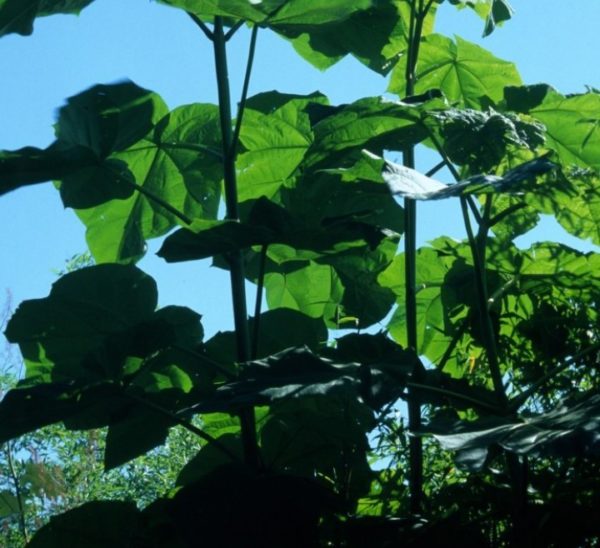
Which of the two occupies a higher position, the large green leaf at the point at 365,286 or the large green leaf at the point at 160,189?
the large green leaf at the point at 160,189

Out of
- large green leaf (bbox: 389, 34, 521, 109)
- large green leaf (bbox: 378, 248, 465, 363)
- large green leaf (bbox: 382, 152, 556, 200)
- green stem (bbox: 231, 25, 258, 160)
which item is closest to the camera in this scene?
large green leaf (bbox: 382, 152, 556, 200)

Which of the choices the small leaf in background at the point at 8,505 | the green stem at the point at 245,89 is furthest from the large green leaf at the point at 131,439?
the green stem at the point at 245,89

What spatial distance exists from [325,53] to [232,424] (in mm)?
700

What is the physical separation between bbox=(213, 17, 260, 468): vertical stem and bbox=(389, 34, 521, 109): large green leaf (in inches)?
18.3

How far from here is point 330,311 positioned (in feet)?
6.31

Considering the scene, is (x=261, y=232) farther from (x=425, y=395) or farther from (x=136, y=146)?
(x=136, y=146)

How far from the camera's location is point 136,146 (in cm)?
192

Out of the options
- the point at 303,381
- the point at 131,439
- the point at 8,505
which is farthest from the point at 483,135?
the point at 8,505

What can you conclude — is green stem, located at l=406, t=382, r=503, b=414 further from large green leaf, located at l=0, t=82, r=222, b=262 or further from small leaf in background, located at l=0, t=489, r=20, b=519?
small leaf in background, located at l=0, t=489, r=20, b=519

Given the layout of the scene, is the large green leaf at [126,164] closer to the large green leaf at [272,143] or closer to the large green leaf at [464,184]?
the large green leaf at [272,143]

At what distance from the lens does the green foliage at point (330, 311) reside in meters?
1.26

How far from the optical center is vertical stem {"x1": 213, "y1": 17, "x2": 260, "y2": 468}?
1.48 metres

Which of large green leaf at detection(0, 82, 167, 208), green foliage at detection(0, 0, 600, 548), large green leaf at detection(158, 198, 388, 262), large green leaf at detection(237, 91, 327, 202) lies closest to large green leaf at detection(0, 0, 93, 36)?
green foliage at detection(0, 0, 600, 548)

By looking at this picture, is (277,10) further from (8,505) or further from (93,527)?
(8,505)
